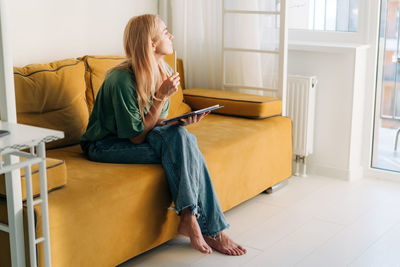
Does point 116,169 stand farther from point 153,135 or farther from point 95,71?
point 95,71

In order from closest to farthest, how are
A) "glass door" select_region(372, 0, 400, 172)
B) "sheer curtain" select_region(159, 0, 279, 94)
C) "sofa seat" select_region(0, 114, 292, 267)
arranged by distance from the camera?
"sofa seat" select_region(0, 114, 292, 267)
"glass door" select_region(372, 0, 400, 172)
"sheer curtain" select_region(159, 0, 279, 94)

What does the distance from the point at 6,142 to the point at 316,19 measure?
2.75 m

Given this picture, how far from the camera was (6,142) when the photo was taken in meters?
1.73

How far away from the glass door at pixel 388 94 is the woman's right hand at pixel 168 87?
1.79 metres

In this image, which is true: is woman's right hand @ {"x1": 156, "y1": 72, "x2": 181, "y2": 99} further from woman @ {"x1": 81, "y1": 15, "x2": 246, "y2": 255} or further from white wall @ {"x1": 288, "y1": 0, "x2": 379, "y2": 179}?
white wall @ {"x1": 288, "y1": 0, "x2": 379, "y2": 179}

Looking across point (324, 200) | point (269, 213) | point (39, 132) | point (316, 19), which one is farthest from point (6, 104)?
point (316, 19)

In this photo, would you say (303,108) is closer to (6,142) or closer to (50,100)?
(50,100)

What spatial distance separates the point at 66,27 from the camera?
3369mm

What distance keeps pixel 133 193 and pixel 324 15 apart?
2.18 meters

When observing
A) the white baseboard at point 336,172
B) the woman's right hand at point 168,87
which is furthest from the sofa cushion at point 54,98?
the white baseboard at point 336,172

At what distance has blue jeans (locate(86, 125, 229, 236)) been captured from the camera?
2.53 metres

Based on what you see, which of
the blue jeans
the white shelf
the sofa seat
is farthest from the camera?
the blue jeans

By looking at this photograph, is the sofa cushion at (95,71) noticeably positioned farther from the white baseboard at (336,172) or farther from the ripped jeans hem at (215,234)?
the white baseboard at (336,172)

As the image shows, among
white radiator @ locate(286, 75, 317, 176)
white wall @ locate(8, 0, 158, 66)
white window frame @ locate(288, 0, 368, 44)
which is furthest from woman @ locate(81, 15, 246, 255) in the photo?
white window frame @ locate(288, 0, 368, 44)
